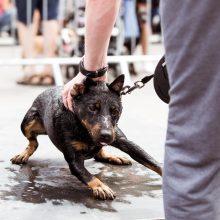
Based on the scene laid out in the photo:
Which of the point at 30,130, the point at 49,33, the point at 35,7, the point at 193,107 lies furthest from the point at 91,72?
the point at 35,7

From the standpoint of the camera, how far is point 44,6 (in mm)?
6777

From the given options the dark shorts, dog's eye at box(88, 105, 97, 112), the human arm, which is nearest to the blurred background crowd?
the dark shorts

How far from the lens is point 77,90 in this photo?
8.44ft

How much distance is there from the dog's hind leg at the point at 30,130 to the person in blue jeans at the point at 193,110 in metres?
1.59

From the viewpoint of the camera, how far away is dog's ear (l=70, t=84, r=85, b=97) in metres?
2.55

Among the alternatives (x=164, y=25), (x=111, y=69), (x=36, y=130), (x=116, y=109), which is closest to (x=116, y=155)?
(x=36, y=130)

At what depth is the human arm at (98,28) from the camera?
221 cm

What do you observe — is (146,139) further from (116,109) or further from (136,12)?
(136,12)

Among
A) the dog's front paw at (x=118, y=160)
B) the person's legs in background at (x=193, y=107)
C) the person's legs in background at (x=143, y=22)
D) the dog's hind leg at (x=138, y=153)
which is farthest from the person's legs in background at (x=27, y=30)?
the person's legs in background at (x=193, y=107)

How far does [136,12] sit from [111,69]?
0.84 metres

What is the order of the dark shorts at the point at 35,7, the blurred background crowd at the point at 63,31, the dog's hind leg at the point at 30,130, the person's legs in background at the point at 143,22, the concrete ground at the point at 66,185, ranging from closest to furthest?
the concrete ground at the point at 66,185, the dog's hind leg at the point at 30,130, the dark shorts at the point at 35,7, the blurred background crowd at the point at 63,31, the person's legs in background at the point at 143,22

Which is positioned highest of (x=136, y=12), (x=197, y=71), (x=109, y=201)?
(x=197, y=71)

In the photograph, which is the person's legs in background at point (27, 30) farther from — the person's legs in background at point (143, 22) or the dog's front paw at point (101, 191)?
the dog's front paw at point (101, 191)

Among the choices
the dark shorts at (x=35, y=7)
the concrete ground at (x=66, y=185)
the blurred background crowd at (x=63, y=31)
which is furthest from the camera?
the blurred background crowd at (x=63, y=31)
